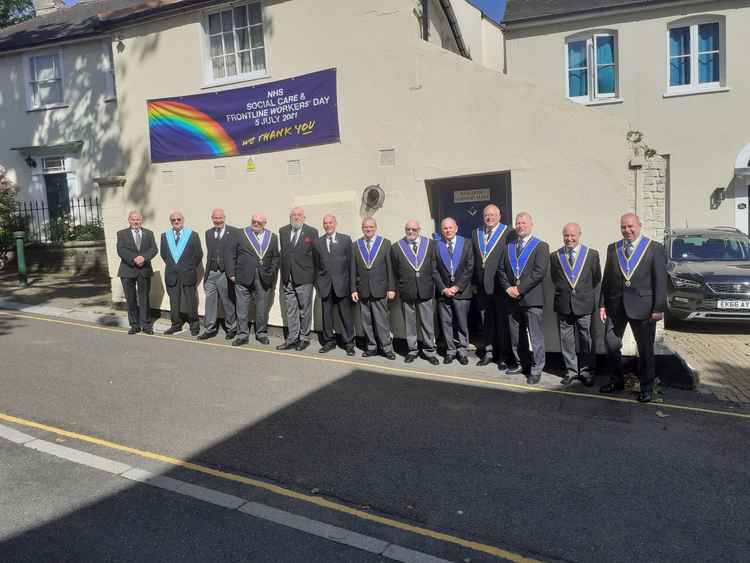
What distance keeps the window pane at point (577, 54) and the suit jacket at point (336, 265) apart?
45.8 feet

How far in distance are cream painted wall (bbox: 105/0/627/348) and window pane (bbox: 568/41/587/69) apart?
1261 centimetres

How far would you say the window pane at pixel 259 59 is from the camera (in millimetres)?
10647

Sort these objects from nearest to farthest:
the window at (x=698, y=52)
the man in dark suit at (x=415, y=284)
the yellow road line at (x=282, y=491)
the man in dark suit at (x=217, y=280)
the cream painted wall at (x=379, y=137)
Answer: the yellow road line at (x=282, y=491), the cream painted wall at (x=379, y=137), the man in dark suit at (x=415, y=284), the man in dark suit at (x=217, y=280), the window at (x=698, y=52)

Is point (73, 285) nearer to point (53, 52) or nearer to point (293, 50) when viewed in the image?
point (293, 50)

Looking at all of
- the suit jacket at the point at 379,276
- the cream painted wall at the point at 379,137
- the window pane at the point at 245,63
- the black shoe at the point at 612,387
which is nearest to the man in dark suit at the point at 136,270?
the cream painted wall at the point at 379,137

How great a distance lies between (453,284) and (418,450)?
316cm

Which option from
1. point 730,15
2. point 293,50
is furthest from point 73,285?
point 730,15

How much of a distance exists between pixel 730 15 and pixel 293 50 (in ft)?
46.9

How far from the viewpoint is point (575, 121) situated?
310 inches

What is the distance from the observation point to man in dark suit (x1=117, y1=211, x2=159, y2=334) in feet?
34.7

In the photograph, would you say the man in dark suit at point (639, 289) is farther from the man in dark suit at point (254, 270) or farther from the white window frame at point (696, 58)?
the white window frame at point (696, 58)

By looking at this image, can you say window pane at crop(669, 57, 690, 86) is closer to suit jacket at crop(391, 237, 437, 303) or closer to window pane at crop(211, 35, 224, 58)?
window pane at crop(211, 35, 224, 58)

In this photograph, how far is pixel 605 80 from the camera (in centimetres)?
1955

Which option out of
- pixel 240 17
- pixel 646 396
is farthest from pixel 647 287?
pixel 240 17
